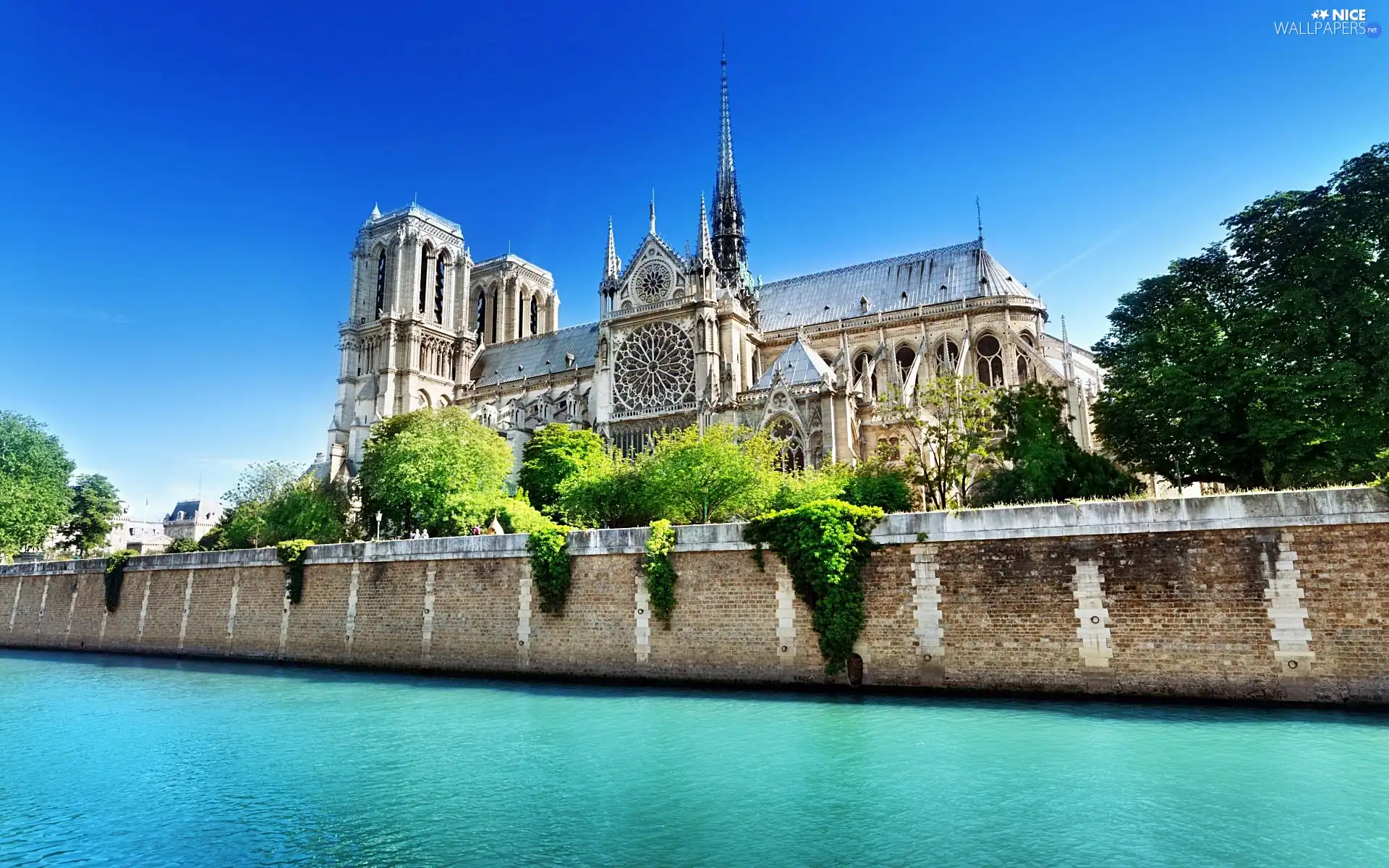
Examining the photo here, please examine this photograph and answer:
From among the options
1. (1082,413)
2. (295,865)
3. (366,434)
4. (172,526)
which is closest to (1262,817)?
(295,865)

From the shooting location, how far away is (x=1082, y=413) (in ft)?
121

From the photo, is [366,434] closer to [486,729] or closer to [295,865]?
[486,729]

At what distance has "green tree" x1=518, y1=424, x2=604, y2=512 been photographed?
3675 cm

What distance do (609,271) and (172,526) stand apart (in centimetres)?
7059

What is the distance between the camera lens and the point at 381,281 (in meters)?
63.8

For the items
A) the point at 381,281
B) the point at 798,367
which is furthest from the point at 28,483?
the point at 798,367

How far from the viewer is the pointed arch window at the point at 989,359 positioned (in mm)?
41938

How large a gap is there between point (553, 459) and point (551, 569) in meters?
17.7

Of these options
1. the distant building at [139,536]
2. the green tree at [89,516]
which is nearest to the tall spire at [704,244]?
the green tree at [89,516]

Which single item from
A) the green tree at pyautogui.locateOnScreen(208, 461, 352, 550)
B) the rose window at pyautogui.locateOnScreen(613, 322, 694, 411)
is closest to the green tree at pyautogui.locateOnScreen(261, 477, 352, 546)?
the green tree at pyautogui.locateOnScreen(208, 461, 352, 550)

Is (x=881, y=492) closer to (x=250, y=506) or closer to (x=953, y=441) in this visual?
(x=953, y=441)

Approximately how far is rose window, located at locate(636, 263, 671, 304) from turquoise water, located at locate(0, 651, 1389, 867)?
31320mm

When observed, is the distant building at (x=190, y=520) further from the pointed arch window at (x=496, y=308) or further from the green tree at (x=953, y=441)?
the green tree at (x=953, y=441)

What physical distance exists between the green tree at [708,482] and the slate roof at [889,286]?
2237 cm
